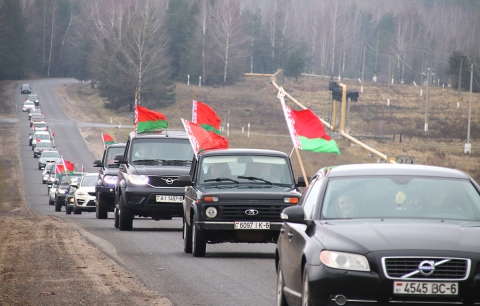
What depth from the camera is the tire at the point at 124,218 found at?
19.4 meters

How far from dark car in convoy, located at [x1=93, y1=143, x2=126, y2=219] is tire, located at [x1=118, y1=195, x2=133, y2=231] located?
389 centimetres

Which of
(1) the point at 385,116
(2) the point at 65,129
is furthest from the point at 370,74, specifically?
(2) the point at 65,129

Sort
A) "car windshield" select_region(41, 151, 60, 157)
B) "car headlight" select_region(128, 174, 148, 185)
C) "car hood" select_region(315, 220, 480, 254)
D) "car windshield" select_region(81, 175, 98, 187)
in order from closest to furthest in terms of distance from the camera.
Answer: "car hood" select_region(315, 220, 480, 254) < "car headlight" select_region(128, 174, 148, 185) < "car windshield" select_region(81, 175, 98, 187) < "car windshield" select_region(41, 151, 60, 157)

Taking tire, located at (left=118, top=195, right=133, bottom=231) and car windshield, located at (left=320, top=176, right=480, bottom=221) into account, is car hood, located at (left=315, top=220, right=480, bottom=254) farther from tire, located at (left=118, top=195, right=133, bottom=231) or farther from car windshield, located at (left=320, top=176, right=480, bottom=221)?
tire, located at (left=118, top=195, right=133, bottom=231)

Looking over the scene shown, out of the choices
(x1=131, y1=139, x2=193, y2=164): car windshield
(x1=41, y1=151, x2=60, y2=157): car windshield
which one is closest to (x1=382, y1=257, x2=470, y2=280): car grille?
(x1=131, y1=139, x2=193, y2=164): car windshield

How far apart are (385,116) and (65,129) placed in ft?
108

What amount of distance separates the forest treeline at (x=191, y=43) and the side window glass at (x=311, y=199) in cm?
9486

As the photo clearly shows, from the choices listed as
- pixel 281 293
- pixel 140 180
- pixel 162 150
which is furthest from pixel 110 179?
pixel 281 293

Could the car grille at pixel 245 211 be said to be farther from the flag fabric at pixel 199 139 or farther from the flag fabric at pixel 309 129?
the flag fabric at pixel 309 129

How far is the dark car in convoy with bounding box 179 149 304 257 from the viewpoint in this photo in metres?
13.8

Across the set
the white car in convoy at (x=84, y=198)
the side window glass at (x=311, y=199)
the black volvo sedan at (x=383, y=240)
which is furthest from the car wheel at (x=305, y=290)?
the white car in convoy at (x=84, y=198)

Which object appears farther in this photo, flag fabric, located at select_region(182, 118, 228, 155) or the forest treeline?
the forest treeline

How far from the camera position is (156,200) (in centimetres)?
1895

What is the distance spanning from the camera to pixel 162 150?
2027cm
